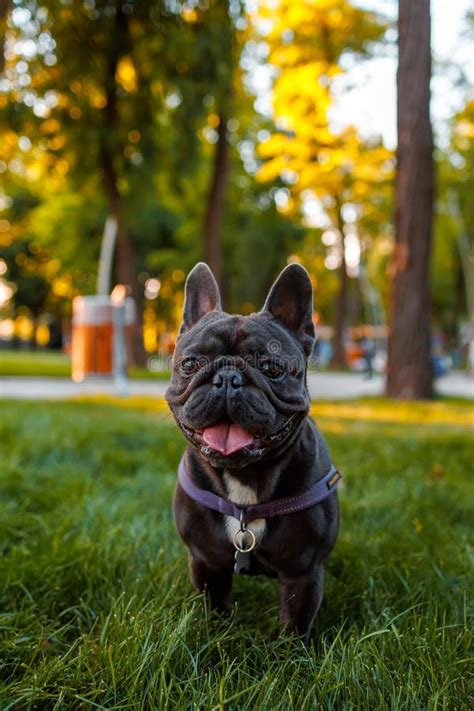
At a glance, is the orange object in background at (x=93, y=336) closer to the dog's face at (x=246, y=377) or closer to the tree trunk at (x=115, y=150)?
the tree trunk at (x=115, y=150)

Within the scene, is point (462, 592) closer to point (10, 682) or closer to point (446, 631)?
point (446, 631)

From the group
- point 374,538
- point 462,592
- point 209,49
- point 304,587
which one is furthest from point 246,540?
point 209,49

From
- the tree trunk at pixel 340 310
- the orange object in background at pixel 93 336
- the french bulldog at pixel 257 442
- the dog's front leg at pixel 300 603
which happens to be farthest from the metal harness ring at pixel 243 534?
the tree trunk at pixel 340 310

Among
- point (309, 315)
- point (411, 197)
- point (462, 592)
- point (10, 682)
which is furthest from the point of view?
point (411, 197)

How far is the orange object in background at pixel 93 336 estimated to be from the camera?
1145cm

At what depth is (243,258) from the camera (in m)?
29.0

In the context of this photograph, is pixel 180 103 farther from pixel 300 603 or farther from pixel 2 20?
pixel 300 603

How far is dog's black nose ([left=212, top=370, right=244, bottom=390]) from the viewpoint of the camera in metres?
2.00

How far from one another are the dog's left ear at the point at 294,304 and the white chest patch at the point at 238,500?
0.52 meters

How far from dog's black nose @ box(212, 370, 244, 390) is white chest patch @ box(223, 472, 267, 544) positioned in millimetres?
402

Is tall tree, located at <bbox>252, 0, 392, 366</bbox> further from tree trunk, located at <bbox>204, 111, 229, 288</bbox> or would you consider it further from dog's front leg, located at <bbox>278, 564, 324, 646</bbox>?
dog's front leg, located at <bbox>278, 564, 324, 646</bbox>

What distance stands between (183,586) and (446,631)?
99 centimetres

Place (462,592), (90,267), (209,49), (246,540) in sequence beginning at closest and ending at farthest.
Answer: (246,540)
(462,592)
(209,49)
(90,267)

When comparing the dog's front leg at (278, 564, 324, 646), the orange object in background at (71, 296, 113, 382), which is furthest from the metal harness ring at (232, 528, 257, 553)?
the orange object in background at (71, 296, 113, 382)
